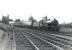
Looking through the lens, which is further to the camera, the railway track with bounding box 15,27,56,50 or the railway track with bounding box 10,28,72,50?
the railway track with bounding box 15,27,56,50

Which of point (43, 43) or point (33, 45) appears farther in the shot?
point (43, 43)

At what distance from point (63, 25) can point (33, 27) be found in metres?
9.75

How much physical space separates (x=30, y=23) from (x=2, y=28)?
167 ft

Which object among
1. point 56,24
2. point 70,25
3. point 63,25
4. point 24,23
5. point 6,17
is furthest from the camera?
point 24,23

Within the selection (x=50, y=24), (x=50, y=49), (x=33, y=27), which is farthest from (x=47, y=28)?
(x=50, y=49)

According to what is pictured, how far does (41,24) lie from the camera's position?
178 ft

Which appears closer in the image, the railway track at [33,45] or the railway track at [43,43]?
the railway track at [43,43]

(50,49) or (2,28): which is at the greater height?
(2,28)

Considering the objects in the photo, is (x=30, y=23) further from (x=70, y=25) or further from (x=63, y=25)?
(x=70, y=25)

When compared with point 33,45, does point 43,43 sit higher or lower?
lower

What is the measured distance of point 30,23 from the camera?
212 ft

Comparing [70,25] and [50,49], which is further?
[70,25]

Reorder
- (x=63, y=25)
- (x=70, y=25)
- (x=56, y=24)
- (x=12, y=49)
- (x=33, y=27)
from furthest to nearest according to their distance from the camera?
(x=33, y=27)
(x=63, y=25)
(x=70, y=25)
(x=56, y=24)
(x=12, y=49)

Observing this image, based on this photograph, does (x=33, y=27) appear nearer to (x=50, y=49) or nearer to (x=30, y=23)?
(x=30, y=23)
